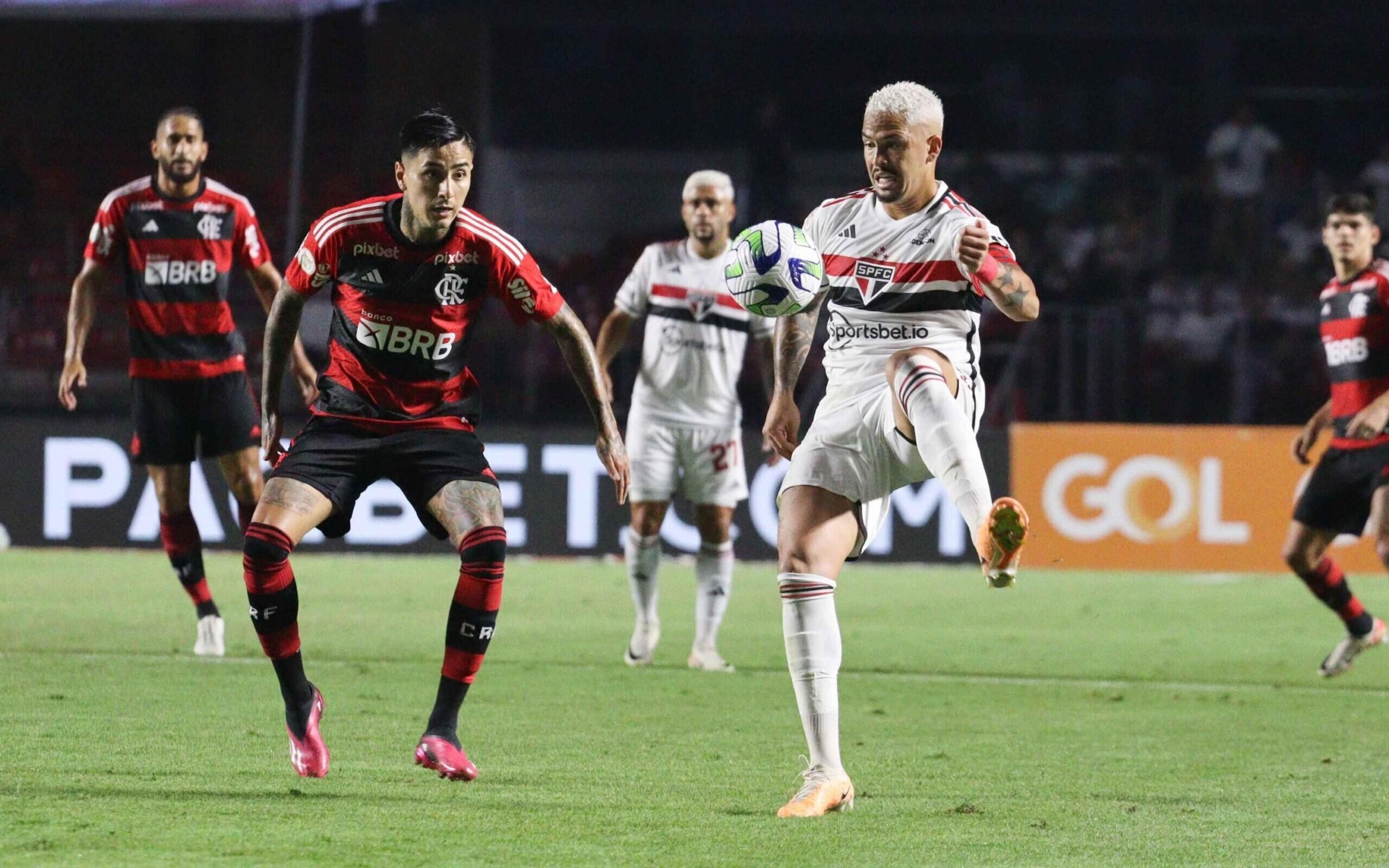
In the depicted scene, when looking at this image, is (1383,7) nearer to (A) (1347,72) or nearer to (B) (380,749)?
(A) (1347,72)

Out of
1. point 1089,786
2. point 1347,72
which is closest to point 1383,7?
point 1347,72

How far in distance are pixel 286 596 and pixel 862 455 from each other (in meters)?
1.68

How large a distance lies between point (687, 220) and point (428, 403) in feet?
11.9

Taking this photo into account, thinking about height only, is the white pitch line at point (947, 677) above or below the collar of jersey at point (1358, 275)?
below

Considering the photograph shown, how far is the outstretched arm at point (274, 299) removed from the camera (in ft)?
24.6

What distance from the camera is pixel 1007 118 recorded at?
64.5 ft

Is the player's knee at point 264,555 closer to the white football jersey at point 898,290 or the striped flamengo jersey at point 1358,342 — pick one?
the white football jersey at point 898,290

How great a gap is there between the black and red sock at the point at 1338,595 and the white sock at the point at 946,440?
4460mm

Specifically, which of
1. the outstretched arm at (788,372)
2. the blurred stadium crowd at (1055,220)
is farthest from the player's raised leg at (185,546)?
the blurred stadium crowd at (1055,220)

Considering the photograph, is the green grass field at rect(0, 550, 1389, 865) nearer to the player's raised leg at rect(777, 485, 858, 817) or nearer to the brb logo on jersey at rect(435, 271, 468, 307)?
the player's raised leg at rect(777, 485, 858, 817)

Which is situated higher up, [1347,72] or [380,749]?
[1347,72]

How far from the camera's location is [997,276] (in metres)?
5.23

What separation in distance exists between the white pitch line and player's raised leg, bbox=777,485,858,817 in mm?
3227

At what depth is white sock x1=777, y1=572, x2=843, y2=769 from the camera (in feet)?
17.2
